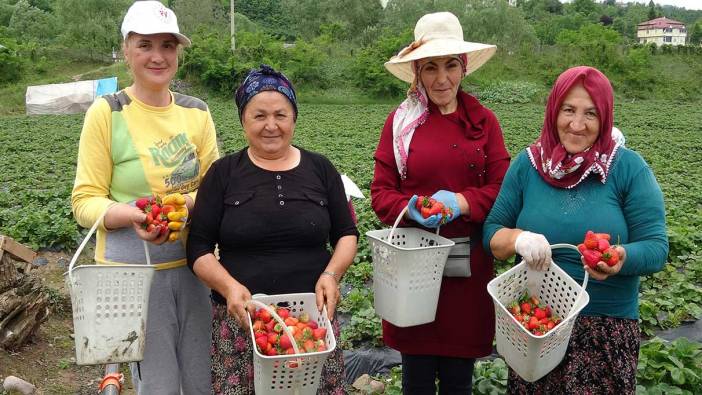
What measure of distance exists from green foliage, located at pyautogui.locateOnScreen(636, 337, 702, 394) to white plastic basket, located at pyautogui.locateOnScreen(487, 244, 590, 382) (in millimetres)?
1273

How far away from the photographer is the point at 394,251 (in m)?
2.52

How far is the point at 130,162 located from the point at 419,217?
1.19m

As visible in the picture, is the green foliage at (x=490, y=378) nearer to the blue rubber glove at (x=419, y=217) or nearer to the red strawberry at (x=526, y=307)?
the red strawberry at (x=526, y=307)

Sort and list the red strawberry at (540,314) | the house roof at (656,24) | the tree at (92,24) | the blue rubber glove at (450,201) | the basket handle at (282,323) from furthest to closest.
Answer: the house roof at (656,24) < the tree at (92,24) < the blue rubber glove at (450,201) < the red strawberry at (540,314) < the basket handle at (282,323)

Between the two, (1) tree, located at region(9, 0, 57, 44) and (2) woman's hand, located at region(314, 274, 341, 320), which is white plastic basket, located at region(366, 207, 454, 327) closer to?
(2) woman's hand, located at region(314, 274, 341, 320)

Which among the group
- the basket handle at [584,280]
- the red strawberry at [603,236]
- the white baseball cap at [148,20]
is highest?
the white baseball cap at [148,20]

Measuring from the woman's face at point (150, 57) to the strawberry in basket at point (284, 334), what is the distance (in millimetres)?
1033

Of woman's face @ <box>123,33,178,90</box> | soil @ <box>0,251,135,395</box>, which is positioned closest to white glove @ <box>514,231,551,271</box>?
woman's face @ <box>123,33,178,90</box>

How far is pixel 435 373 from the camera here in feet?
9.60

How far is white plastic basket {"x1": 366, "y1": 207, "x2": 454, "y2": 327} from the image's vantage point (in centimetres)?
253

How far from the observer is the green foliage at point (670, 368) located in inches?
128

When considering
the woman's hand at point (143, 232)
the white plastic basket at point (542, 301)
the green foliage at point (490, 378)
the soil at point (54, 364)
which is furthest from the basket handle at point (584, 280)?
the soil at point (54, 364)

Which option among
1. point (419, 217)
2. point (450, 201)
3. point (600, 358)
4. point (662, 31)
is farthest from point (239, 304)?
point (662, 31)

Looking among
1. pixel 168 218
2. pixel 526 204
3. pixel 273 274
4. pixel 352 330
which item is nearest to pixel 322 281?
pixel 273 274
